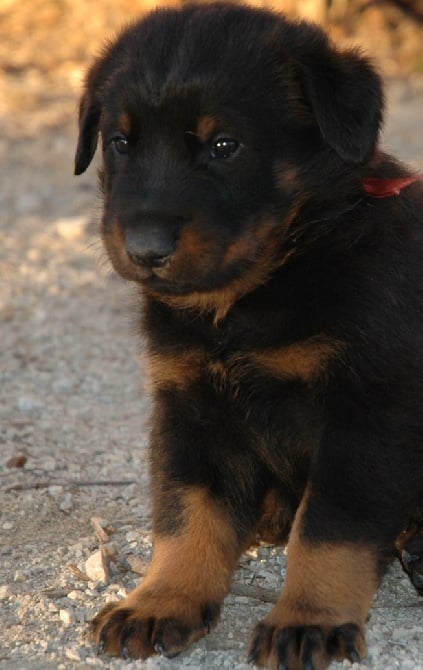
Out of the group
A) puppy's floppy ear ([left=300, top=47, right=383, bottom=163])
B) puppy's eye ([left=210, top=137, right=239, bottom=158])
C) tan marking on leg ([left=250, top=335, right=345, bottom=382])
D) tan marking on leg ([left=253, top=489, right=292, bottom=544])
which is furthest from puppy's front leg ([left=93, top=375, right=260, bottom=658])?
puppy's floppy ear ([left=300, top=47, right=383, bottom=163])

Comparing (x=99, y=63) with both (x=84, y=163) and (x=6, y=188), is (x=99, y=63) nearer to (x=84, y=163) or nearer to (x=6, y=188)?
(x=84, y=163)

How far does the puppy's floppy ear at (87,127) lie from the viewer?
376 centimetres

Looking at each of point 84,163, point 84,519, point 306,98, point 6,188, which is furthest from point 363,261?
point 6,188

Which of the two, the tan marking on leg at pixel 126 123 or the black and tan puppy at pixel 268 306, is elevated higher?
the tan marking on leg at pixel 126 123

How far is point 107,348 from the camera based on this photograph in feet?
20.2

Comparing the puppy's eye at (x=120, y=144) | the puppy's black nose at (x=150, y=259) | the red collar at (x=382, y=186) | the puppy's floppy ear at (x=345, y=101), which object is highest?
the puppy's floppy ear at (x=345, y=101)

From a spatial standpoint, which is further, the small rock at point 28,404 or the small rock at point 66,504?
the small rock at point 28,404

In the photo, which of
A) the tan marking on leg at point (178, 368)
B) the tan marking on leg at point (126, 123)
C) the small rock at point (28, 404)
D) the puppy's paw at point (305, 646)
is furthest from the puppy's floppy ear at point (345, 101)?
the small rock at point (28, 404)

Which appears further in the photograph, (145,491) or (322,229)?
(145,491)

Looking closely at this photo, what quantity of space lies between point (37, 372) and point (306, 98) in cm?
275

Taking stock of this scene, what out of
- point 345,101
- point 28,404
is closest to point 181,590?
point 345,101

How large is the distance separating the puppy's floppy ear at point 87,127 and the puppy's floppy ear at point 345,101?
27.1 inches

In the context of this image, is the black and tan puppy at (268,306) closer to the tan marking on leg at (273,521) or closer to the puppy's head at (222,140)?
the puppy's head at (222,140)

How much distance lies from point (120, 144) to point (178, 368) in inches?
24.1
